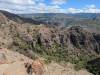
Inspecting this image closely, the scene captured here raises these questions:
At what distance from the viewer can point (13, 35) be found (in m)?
190

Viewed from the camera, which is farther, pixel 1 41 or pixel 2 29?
pixel 2 29

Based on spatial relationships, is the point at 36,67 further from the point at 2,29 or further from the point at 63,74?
the point at 2,29

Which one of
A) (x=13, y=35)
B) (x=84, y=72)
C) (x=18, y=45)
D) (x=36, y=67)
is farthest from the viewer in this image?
(x=13, y=35)

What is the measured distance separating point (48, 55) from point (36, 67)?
335 feet

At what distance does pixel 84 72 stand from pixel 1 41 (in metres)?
57.7

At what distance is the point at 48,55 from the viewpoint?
18000cm

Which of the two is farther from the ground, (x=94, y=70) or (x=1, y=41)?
(x=1, y=41)

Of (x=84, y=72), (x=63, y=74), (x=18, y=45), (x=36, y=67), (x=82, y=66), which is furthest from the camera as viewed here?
(x=18, y=45)

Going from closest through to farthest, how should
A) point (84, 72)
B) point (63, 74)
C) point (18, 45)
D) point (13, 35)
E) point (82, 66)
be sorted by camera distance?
1. point (63, 74)
2. point (84, 72)
3. point (82, 66)
4. point (18, 45)
5. point (13, 35)

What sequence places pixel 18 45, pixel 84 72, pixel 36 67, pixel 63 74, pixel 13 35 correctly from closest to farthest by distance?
→ pixel 36 67 < pixel 63 74 < pixel 84 72 < pixel 18 45 < pixel 13 35

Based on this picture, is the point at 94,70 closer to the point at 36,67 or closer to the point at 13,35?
the point at 13,35

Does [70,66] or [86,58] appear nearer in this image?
[70,66]

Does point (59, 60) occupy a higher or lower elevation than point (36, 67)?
lower

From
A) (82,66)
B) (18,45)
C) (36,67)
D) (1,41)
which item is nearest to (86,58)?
(82,66)
